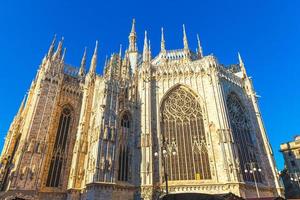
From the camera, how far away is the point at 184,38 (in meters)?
50.0

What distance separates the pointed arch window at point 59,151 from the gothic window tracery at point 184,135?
51.0 ft

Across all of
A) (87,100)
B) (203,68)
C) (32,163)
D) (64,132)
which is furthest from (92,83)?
(203,68)

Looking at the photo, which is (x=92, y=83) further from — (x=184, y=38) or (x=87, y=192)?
(x=184, y=38)

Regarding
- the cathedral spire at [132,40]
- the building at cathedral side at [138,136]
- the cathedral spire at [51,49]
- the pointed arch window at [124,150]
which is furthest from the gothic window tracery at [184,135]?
the cathedral spire at [51,49]

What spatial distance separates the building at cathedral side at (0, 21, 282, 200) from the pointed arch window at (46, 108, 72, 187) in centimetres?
14

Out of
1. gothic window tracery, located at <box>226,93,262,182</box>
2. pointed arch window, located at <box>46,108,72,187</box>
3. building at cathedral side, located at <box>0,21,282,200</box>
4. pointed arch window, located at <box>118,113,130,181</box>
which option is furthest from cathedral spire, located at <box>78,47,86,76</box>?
gothic window tracery, located at <box>226,93,262,182</box>

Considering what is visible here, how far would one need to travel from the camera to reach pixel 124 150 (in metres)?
30.4

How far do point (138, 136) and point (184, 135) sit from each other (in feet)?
21.7

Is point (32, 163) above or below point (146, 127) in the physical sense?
below

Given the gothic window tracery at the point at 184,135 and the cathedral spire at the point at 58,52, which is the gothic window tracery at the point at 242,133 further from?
the cathedral spire at the point at 58,52

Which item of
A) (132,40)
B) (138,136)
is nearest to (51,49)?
(132,40)

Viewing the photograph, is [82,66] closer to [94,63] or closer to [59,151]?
[94,63]

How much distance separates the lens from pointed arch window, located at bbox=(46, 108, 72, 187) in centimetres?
3147

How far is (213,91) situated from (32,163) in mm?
27262
